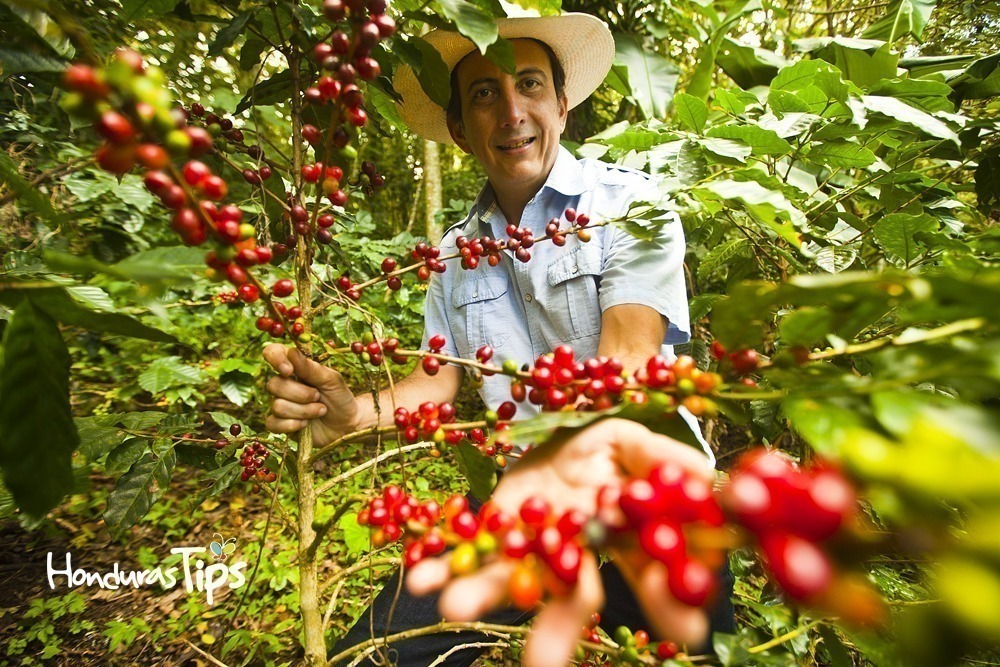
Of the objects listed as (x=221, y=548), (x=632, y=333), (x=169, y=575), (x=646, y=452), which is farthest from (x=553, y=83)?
(x=169, y=575)

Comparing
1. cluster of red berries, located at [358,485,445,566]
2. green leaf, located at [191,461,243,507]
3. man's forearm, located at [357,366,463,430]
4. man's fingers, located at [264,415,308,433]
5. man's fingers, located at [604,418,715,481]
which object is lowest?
man's forearm, located at [357,366,463,430]

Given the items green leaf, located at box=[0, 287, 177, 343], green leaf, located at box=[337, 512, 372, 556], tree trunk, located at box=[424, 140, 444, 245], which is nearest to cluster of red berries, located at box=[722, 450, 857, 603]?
green leaf, located at box=[0, 287, 177, 343]

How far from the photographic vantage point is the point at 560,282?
1514 millimetres

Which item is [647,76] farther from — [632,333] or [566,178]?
[632,333]

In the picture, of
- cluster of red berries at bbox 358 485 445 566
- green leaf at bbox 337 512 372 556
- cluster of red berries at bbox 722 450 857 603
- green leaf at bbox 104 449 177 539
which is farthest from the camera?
green leaf at bbox 337 512 372 556

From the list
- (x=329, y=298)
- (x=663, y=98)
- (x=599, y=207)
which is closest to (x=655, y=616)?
(x=329, y=298)

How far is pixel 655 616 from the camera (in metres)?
0.42

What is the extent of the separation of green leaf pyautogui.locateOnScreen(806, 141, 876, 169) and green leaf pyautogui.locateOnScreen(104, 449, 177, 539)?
174 cm

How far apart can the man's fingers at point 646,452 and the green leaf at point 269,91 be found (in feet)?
2.85

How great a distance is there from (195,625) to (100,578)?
0.54 meters

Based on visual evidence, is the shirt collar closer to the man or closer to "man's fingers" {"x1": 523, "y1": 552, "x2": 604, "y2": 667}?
the man

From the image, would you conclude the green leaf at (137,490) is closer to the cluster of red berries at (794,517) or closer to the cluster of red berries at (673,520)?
the cluster of red berries at (673,520)

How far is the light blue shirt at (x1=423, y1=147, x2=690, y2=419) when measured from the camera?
1273 mm

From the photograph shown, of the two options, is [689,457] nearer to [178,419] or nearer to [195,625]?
[178,419]
